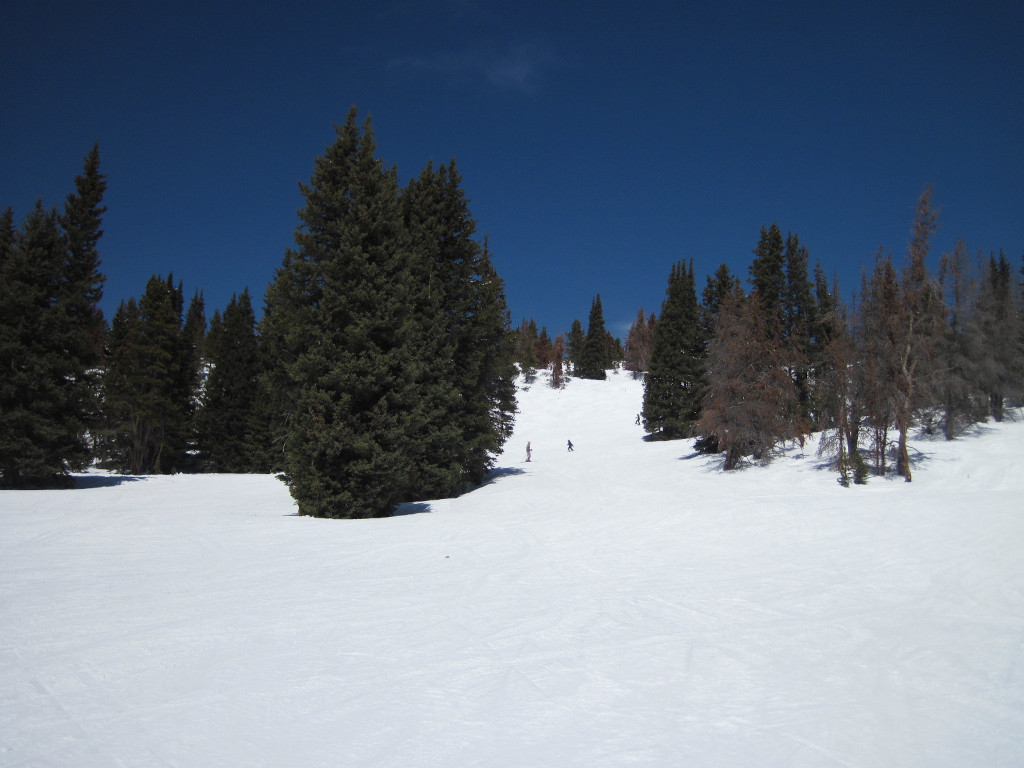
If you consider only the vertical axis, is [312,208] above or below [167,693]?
above

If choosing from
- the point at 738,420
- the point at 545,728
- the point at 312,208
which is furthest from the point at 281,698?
the point at 738,420

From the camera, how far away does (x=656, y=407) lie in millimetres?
50344

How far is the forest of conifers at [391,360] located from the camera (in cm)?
1750

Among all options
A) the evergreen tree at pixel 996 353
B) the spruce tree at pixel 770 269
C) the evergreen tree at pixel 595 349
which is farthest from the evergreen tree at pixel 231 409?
the evergreen tree at pixel 595 349

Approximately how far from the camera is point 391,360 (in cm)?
1767

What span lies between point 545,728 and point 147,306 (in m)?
44.6

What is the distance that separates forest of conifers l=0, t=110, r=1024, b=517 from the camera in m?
17.5

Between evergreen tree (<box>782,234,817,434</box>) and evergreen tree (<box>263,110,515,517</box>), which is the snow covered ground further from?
evergreen tree (<box>782,234,817,434</box>)

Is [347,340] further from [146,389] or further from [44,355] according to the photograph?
[146,389]

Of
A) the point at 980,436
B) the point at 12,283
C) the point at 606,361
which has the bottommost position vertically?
the point at 980,436

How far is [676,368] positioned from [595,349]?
5846 centimetres

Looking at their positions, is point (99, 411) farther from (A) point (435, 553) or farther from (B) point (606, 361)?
(B) point (606, 361)

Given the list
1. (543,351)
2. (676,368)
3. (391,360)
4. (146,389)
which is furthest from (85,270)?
(543,351)

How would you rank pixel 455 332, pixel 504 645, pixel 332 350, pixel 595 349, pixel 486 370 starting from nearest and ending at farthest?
1. pixel 504 645
2. pixel 332 350
3. pixel 455 332
4. pixel 486 370
5. pixel 595 349
